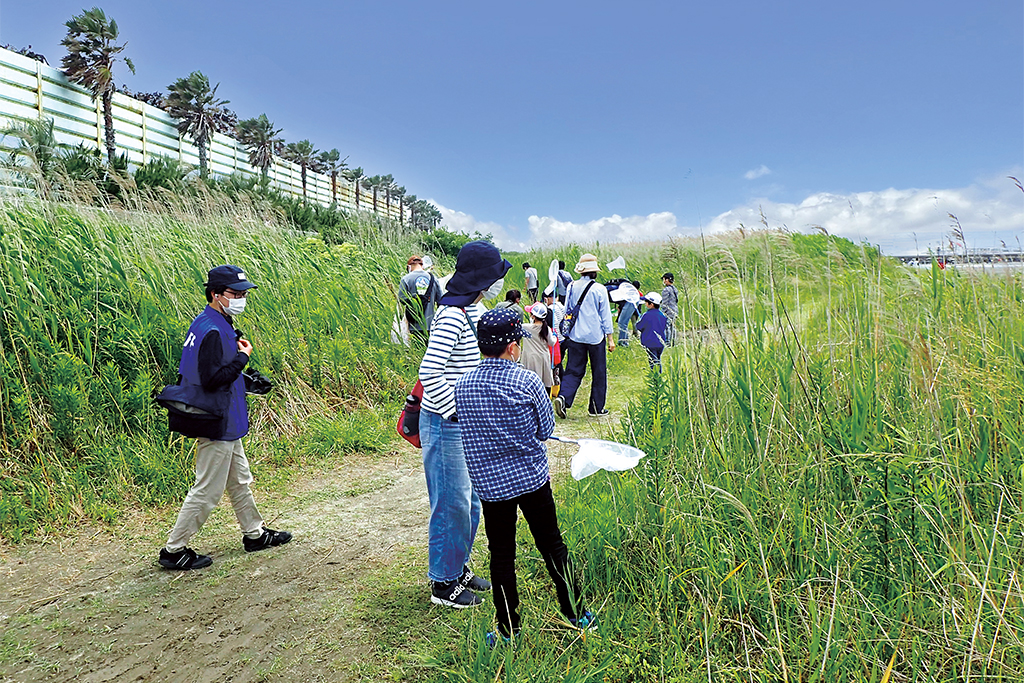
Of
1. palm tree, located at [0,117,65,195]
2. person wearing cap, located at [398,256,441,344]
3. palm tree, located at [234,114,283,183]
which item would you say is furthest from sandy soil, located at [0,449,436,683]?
palm tree, located at [234,114,283,183]

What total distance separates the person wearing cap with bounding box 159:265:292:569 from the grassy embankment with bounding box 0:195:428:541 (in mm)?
1150

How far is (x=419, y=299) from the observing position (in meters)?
8.38

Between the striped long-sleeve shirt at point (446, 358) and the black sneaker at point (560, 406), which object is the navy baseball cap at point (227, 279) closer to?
the striped long-sleeve shirt at point (446, 358)

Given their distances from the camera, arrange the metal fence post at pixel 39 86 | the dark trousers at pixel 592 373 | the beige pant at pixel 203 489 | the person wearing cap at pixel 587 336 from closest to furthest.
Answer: the beige pant at pixel 203 489 → the person wearing cap at pixel 587 336 → the dark trousers at pixel 592 373 → the metal fence post at pixel 39 86

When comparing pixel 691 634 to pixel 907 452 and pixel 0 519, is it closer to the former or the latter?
pixel 907 452

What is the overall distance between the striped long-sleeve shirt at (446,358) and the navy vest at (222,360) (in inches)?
56.2

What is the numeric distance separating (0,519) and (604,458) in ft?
13.6

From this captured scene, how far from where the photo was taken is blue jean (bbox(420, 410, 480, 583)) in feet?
10.2

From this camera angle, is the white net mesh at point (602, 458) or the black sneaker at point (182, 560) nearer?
the white net mesh at point (602, 458)

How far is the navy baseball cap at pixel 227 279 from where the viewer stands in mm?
3797

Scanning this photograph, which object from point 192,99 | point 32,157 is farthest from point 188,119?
point 32,157

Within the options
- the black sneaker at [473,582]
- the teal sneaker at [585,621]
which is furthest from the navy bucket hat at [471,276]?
the teal sneaker at [585,621]

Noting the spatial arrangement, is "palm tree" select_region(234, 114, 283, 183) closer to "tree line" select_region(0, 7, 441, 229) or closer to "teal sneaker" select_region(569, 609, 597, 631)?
"tree line" select_region(0, 7, 441, 229)

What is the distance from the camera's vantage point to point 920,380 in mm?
3307
